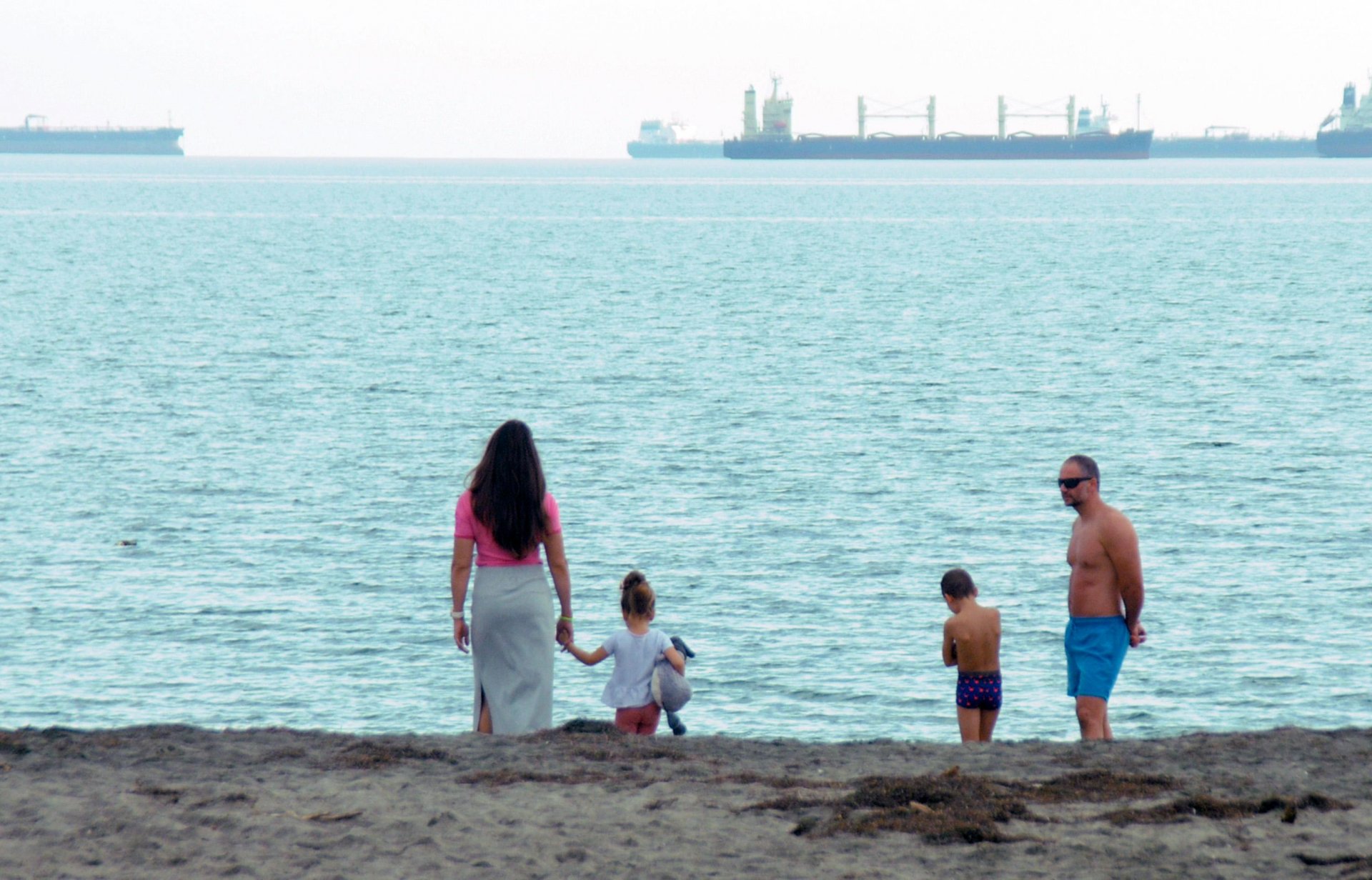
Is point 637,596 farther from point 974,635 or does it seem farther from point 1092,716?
point 1092,716

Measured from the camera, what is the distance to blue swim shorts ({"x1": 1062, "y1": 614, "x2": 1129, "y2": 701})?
8016mm

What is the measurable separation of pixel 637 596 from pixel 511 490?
97 centimetres

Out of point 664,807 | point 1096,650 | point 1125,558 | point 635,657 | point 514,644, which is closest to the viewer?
point 664,807

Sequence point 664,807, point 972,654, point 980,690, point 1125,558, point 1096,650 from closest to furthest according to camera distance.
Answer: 1. point 664,807
2. point 1125,558
3. point 1096,650
4. point 972,654
5. point 980,690

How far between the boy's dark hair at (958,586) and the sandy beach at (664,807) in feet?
2.49

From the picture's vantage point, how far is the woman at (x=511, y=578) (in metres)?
7.36

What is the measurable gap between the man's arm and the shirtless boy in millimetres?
630

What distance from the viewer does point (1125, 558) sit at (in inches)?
307

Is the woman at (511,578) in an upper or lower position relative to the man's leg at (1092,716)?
upper

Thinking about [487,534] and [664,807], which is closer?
[664,807]

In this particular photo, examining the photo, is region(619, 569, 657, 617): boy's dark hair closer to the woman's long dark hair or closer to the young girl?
the young girl

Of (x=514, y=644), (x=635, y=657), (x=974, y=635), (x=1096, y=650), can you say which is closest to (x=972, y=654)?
(x=974, y=635)

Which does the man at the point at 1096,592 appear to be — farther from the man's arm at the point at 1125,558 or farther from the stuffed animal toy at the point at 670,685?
the stuffed animal toy at the point at 670,685

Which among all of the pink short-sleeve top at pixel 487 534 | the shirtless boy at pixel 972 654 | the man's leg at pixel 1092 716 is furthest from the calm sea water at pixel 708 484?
the pink short-sleeve top at pixel 487 534
